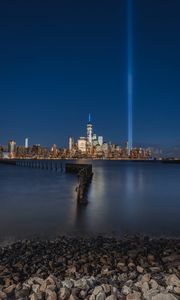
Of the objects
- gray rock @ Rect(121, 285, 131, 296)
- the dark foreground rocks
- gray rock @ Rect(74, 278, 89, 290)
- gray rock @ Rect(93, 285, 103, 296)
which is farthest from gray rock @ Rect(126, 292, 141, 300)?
gray rock @ Rect(74, 278, 89, 290)

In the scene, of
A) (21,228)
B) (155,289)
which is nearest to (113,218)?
(21,228)

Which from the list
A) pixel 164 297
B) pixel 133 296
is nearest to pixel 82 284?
pixel 133 296

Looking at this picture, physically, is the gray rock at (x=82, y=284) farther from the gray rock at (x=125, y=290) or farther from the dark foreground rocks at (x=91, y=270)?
the gray rock at (x=125, y=290)

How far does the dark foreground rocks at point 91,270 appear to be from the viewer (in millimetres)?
5680

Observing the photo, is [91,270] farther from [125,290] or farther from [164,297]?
[164,297]

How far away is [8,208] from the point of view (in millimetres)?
17438

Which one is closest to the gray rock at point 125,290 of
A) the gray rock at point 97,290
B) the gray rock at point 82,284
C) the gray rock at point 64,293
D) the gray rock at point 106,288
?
the gray rock at point 106,288

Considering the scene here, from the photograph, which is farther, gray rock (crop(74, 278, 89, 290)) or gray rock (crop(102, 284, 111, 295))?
gray rock (crop(74, 278, 89, 290))

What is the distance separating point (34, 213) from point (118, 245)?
7704 millimetres

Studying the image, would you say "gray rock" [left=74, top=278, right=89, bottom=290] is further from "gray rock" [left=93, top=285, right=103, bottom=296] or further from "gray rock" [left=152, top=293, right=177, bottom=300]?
"gray rock" [left=152, top=293, right=177, bottom=300]

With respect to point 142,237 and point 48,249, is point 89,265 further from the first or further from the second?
point 142,237

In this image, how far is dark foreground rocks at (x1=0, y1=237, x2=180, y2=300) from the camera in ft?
18.6

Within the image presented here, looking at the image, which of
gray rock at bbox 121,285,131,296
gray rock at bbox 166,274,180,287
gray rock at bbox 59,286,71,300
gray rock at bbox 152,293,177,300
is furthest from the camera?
gray rock at bbox 166,274,180,287

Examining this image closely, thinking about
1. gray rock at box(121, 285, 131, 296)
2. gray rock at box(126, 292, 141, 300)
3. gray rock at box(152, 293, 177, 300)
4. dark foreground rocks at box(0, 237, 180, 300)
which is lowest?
dark foreground rocks at box(0, 237, 180, 300)
